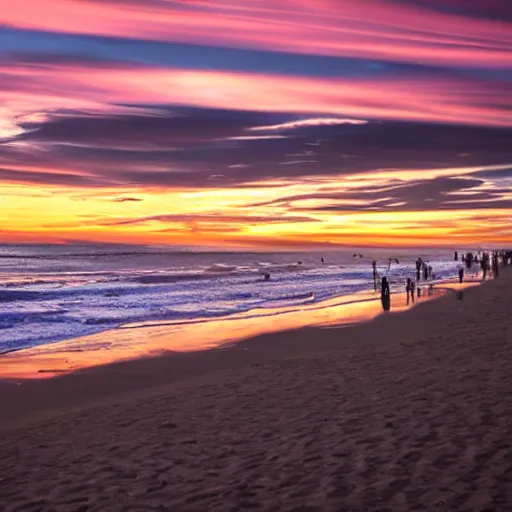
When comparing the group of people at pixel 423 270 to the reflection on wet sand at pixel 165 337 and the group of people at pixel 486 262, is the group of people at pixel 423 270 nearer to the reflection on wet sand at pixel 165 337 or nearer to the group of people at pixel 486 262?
the group of people at pixel 486 262

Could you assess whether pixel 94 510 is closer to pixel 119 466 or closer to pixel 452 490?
pixel 119 466

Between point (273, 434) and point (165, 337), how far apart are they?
496 inches

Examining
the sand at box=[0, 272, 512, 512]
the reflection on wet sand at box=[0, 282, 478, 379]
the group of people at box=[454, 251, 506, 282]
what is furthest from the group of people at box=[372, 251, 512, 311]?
the sand at box=[0, 272, 512, 512]

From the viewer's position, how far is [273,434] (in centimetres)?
880

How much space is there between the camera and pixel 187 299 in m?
36.8

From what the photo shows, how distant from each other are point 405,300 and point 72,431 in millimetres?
24555

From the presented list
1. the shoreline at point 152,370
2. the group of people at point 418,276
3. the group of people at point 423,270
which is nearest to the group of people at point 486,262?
the group of people at point 418,276

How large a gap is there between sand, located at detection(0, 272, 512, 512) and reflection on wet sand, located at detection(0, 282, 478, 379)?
1615 millimetres

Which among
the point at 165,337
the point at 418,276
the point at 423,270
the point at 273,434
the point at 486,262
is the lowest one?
the point at 273,434

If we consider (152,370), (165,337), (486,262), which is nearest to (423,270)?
(486,262)

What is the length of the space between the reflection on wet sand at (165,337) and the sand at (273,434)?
63.6 inches

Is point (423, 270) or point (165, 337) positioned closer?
point (165, 337)

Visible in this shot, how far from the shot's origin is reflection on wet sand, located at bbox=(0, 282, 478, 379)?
16.3 meters

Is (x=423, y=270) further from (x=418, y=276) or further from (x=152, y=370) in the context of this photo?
(x=152, y=370)
